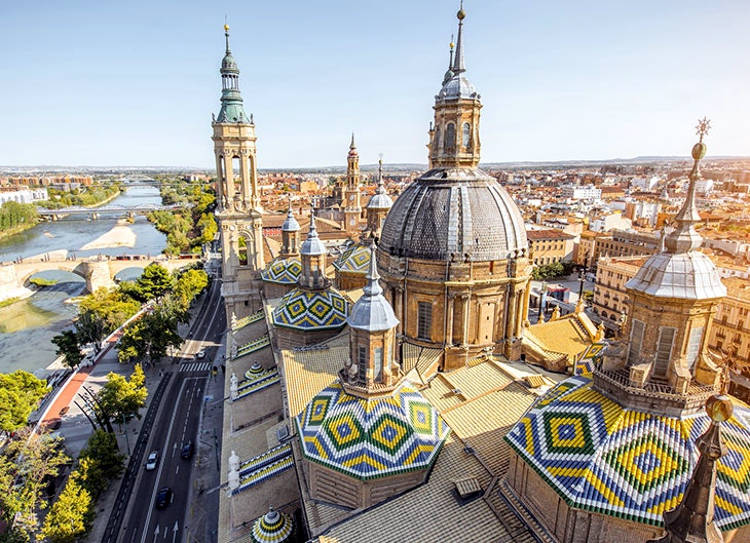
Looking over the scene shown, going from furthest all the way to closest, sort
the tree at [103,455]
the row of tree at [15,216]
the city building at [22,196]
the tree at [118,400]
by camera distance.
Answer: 1. the city building at [22,196]
2. the row of tree at [15,216]
3. the tree at [118,400]
4. the tree at [103,455]

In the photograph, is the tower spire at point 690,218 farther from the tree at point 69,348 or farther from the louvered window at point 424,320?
the tree at point 69,348

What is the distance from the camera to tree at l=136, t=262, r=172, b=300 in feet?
176

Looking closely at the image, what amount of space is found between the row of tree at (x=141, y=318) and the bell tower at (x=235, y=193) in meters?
6.66

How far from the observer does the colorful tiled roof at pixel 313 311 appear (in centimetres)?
2683

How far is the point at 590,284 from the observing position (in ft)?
220

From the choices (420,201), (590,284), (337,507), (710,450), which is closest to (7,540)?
(337,507)

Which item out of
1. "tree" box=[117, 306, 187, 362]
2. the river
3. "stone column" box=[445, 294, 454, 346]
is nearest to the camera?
"stone column" box=[445, 294, 454, 346]

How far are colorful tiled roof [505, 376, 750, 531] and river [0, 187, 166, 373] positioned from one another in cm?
5132

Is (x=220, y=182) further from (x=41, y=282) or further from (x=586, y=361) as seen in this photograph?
(x=41, y=282)

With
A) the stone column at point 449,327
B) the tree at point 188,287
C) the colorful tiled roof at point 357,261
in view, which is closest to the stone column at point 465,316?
the stone column at point 449,327

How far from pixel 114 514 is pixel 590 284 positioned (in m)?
64.5

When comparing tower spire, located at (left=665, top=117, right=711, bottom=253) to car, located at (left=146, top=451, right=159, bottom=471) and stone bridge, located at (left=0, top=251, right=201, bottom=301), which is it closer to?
car, located at (left=146, top=451, right=159, bottom=471)

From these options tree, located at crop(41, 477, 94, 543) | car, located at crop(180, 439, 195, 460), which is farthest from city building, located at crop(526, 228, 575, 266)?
tree, located at crop(41, 477, 94, 543)

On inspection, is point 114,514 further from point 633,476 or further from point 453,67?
point 453,67
